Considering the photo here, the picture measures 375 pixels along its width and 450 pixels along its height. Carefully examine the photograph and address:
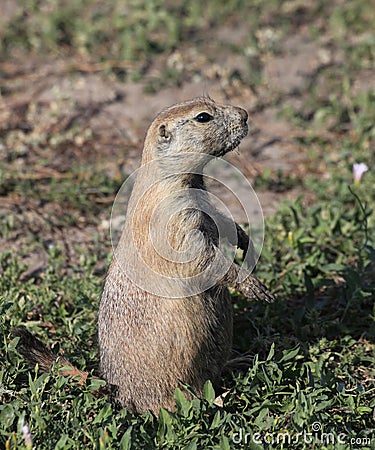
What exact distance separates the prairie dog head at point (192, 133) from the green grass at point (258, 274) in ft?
3.21

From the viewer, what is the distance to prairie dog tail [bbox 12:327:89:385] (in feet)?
11.0

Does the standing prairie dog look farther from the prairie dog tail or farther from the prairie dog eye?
the prairie dog tail

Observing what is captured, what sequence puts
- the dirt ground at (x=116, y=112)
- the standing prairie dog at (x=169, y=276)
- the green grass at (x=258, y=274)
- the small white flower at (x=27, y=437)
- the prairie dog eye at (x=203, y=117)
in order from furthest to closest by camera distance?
the dirt ground at (x=116, y=112) → the prairie dog eye at (x=203, y=117) → the standing prairie dog at (x=169, y=276) → the green grass at (x=258, y=274) → the small white flower at (x=27, y=437)

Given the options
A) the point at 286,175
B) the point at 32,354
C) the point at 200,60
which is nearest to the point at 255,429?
the point at 32,354

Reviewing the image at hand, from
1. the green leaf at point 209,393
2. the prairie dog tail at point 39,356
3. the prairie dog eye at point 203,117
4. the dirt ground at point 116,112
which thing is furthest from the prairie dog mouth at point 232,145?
the dirt ground at point 116,112

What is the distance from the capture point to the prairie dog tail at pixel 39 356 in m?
3.36

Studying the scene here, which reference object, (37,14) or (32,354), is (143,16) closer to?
(37,14)

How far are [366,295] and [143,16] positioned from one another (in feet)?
14.7

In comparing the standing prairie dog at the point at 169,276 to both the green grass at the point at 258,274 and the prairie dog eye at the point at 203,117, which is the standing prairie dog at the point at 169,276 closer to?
the prairie dog eye at the point at 203,117

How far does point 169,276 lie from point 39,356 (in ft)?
2.28

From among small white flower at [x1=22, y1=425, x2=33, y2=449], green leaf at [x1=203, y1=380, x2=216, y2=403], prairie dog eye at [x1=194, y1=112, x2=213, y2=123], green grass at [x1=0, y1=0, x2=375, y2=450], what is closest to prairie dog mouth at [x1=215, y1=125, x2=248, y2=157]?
prairie dog eye at [x1=194, y1=112, x2=213, y2=123]

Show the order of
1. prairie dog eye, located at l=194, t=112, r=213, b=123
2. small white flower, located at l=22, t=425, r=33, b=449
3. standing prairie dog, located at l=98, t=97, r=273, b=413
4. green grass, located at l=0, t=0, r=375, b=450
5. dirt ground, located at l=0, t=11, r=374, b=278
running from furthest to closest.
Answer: dirt ground, located at l=0, t=11, r=374, b=278 → prairie dog eye, located at l=194, t=112, r=213, b=123 → standing prairie dog, located at l=98, t=97, r=273, b=413 → green grass, located at l=0, t=0, r=375, b=450 → small white flower, located at l=22, t=425, r=33, b=449

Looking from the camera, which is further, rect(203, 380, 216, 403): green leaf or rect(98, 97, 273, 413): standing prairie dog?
rect(98, 97, 273, 413): standing prairie dog

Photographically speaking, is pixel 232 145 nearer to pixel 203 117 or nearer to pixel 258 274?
pixel 203 117
